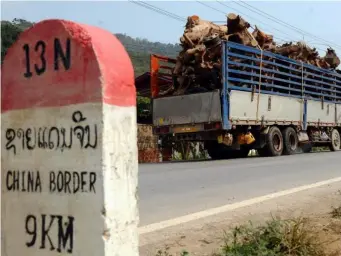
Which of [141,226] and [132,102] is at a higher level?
[132,102]

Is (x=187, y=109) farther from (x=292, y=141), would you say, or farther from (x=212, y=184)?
(x=212, y=184)

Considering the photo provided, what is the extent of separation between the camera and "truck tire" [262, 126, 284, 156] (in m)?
16.5

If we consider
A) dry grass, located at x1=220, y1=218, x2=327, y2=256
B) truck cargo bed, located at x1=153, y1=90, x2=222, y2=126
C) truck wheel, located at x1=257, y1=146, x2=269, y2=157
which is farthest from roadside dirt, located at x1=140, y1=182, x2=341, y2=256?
truck wheel, located at x1=257, y1=146, x2=269, y2=157

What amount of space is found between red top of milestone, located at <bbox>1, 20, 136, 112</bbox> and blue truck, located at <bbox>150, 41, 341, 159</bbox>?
39.2 ft

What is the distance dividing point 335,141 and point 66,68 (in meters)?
21.4

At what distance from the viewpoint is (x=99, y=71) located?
2.02 metres

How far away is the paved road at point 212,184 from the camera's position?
6766mm

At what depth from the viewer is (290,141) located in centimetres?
1795

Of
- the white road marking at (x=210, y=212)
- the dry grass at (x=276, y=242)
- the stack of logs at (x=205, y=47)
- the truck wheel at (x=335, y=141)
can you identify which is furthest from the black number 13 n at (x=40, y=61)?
the truck wheel at (x=335, y=141)

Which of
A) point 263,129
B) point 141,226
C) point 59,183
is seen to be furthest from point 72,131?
point 263,129

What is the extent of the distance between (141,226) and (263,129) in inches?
452

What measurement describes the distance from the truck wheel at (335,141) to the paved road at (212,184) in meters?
8.98

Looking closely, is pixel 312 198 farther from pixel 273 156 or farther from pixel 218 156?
pixel 218 156

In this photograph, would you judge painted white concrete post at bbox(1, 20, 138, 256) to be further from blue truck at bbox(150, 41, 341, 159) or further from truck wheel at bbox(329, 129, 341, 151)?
truck wheel at bbox(329, 129, 341, 151)
